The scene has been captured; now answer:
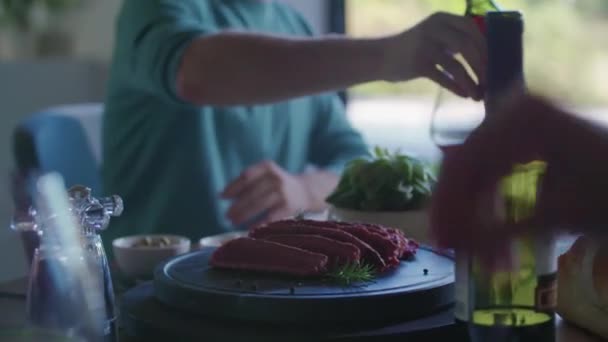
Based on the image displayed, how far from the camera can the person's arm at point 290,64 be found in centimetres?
117

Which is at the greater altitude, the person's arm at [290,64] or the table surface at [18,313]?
the person's arm at [290,64]

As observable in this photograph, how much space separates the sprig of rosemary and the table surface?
189 millimetres

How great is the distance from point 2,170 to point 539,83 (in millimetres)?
2532

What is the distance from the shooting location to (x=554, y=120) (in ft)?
1.87

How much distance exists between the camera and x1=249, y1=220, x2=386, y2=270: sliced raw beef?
0.89 metres

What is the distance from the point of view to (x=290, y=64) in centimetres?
132

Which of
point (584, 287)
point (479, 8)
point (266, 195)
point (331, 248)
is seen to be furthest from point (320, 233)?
point (266, 195)

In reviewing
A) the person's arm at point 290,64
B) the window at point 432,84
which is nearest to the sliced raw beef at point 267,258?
the person's arm at point 290,64

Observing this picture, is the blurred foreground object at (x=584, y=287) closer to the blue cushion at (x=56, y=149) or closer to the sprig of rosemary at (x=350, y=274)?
the sprig of rosemary at (x=350, y=274)

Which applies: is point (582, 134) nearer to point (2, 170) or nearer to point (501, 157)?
point (501, 157)

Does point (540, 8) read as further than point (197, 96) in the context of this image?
Yes

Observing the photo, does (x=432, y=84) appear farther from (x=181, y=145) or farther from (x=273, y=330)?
(x=273, y=330)

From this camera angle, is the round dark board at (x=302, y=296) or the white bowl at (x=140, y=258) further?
the white bowl at (x=140, y=258)

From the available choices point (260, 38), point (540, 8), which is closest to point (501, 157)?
point (260, 38)
